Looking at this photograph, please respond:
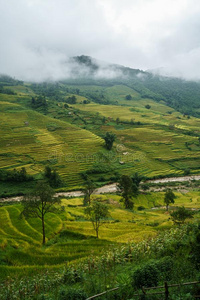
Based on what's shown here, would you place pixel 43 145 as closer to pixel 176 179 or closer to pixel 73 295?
pixel 176 179

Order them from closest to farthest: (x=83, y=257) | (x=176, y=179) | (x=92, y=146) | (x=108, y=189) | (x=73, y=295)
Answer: (x=73, y=295) < (x=83, y=257) < (x=108, y=189) < (x=176, y=179) < (x=92, y=146)

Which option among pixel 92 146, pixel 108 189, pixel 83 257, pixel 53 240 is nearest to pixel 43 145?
pixel 92 146

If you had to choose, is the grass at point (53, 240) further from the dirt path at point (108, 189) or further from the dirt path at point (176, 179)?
the dirt path at point (176, 179)

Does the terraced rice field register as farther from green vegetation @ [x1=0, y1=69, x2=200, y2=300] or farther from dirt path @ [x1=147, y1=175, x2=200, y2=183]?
dirt path @ [x1=147, y1=175, x2=200, y2=183]

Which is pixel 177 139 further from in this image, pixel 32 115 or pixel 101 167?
pixel 32 115

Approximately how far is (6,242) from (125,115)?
464ft

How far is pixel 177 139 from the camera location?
4535 inches

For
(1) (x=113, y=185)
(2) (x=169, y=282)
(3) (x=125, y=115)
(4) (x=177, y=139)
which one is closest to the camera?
(2) (x=169, y=282)

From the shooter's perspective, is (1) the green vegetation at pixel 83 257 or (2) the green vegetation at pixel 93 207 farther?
(2) the green vegetation at pixel 93 207

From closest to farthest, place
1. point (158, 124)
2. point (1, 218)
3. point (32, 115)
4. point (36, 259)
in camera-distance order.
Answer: point (36, 259)
point (1, 218)
point (32, 115)
point (158, 124)

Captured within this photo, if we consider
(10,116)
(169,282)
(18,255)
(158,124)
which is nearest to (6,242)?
(18,255)

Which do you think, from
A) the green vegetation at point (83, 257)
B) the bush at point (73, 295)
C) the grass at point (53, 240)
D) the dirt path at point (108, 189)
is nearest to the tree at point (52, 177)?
the dirt path at point (108, 189)

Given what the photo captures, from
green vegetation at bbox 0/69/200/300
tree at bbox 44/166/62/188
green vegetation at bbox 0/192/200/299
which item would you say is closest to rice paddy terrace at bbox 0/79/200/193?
green vegetation at bbox 0/69/200/300

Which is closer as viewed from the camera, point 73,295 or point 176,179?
point 73,295
